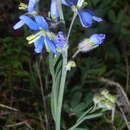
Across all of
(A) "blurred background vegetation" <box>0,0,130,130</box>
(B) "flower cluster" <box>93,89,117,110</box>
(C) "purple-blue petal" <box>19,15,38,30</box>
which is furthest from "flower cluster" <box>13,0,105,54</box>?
(A) "blurred background vegetation" <box>0,0,130,130</box>

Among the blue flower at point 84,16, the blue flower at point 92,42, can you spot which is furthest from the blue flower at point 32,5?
the blue flower at point 92,42

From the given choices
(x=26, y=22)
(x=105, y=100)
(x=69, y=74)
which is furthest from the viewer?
(x=69, y=74)

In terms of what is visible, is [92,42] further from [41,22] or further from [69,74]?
[69,74]

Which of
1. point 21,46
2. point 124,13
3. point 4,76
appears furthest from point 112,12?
point 4,76

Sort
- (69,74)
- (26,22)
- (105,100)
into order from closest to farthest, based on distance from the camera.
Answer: (26,22), (105,100), (69,74)

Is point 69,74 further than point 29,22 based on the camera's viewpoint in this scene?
Yes

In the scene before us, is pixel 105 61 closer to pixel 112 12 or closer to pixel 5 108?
pixel 112 12

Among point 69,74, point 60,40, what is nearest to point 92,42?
point 60,40

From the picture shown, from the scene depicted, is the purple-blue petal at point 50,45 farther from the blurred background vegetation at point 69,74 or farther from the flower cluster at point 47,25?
the blurred background vegetation at point 69,74
